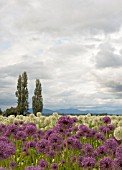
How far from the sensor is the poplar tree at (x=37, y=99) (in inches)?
2813

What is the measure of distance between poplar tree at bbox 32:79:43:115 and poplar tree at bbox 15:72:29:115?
208 centimetres

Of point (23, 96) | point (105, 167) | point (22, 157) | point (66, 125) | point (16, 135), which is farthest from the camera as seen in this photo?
point (23, 96)

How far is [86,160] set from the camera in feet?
22.2

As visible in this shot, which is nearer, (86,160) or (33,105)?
(86,160)

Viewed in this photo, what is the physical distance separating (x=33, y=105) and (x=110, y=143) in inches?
2564

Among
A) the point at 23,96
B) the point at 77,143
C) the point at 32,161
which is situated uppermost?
the point at 23,96

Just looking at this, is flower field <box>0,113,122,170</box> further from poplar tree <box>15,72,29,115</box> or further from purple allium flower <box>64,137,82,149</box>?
poplar tree <box>15,72,29,115</box>

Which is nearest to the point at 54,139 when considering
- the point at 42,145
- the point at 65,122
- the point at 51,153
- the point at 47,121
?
the point at 42,145

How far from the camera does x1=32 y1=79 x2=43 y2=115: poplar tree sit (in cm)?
7144

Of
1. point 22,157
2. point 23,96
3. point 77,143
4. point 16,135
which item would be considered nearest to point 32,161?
point 22,157

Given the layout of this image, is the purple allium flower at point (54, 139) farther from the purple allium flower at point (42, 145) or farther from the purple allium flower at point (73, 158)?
the purple allium flower at point (73, 158)

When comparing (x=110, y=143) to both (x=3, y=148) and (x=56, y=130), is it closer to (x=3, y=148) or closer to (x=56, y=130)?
(x=56, y=130)

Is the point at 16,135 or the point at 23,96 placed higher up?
the point at 23,96

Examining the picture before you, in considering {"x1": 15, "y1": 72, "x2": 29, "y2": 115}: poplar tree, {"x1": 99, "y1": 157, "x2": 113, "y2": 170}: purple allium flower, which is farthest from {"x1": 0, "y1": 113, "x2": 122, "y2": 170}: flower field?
{"x1": 15, "y1": 72, "x2": 29, "y2": 115}: poplar tree
